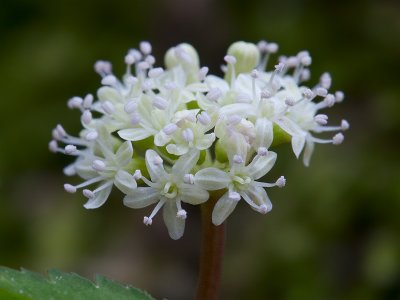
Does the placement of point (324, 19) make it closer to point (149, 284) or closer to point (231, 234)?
point (231, 234)

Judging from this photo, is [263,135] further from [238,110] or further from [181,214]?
[181,214]

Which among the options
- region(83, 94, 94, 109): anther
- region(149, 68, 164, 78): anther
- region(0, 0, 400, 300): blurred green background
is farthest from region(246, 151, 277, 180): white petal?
region(0, 0, 400, 300): blurred green background

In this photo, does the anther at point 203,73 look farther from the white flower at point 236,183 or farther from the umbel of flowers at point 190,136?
the white flower at point 236,183

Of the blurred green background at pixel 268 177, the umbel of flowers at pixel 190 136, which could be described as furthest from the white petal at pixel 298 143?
the blurred green background at pixel 268 177

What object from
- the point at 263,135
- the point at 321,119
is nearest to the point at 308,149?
the point at 321,119

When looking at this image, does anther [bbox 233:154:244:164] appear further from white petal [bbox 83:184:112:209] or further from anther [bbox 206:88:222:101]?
white petal [bbox 83:184:112:209]

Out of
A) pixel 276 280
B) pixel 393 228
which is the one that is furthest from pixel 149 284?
pixel 393 228
